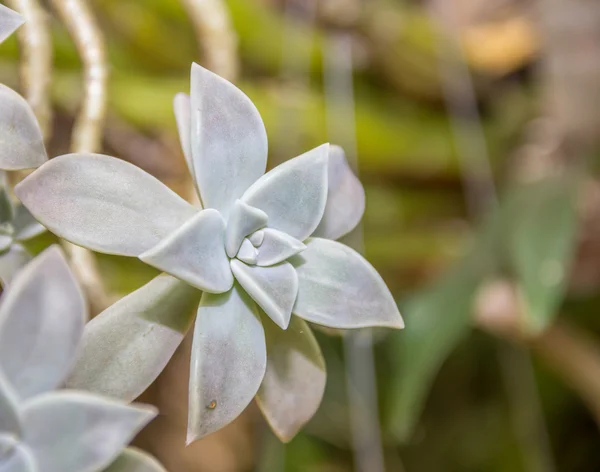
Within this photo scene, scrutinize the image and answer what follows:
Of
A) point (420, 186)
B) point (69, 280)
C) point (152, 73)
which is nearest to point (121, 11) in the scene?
point (152, 73)

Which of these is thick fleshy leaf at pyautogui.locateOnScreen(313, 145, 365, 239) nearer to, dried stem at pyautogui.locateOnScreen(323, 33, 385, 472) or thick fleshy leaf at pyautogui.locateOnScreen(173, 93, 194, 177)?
thick fleshy leaf at pyautogui.locateOnScreen(173, 93, 194, 177)

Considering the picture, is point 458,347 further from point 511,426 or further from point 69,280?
point 69,280

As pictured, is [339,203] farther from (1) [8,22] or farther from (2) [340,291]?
(1) [8,22]

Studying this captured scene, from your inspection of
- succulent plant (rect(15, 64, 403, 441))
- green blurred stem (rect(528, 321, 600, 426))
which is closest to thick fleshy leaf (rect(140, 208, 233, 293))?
succulent plant (rect(15, 64, 403, 441))

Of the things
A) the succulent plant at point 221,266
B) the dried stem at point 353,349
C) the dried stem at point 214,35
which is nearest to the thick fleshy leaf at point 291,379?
the succulent plant at point 221,266

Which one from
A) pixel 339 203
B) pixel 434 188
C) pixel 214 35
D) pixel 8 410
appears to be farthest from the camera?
pixel 434 188

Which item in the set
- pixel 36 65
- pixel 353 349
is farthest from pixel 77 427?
pixel 353 349
